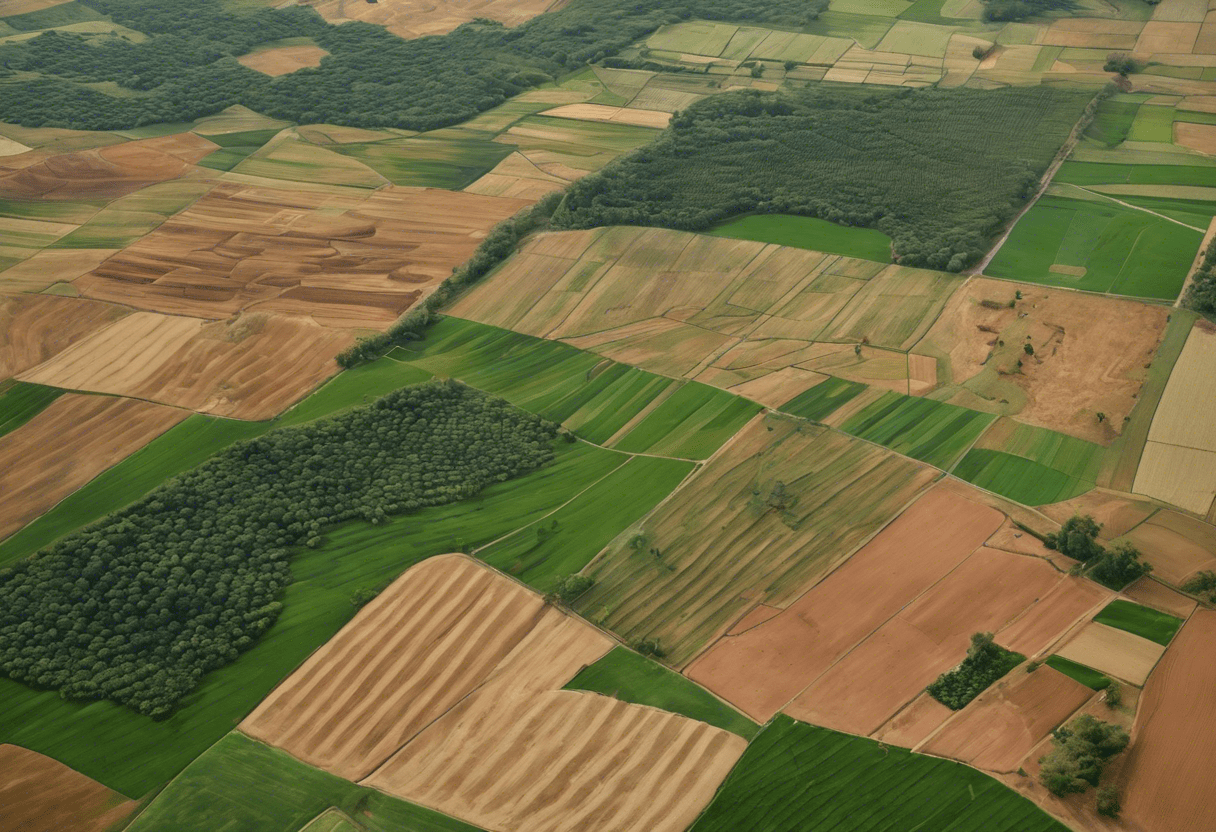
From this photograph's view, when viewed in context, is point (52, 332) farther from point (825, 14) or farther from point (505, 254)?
point (825, 14)

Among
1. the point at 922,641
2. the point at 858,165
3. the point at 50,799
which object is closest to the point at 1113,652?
the point at 922,641

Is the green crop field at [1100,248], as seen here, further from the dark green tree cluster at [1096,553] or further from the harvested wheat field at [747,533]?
the dark green tree cluster at [1096,553]

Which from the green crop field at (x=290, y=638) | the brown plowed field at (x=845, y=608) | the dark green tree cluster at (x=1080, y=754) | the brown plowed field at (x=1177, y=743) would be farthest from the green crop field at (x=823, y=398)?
the dark green tree cluster at (x=1080, y=754)

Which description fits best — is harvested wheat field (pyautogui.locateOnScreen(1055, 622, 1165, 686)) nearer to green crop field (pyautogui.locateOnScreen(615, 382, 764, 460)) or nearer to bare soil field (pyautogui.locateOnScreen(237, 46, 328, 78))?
green crop field (pyautogui.locateOnScreen(615, 382, 764, 460))

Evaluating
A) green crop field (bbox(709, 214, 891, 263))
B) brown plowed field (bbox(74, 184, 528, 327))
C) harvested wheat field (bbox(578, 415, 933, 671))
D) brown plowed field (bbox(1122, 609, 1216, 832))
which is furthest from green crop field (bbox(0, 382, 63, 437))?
brown plowed field (bbox(1122, 609, 1216, 832))

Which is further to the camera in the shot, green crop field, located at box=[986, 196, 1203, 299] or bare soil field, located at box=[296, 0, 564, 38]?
bare soil field, located at box=[296, 0, 564, 38]

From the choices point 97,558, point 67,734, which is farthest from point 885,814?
point 97,558
